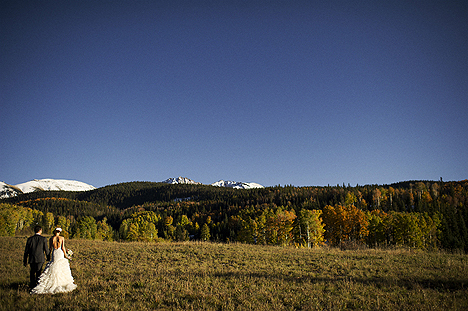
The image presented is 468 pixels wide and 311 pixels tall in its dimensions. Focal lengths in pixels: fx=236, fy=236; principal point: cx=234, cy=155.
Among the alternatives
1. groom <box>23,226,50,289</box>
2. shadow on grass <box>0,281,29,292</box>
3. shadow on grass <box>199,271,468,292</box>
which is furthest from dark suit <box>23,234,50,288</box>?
shadow on grass <box>199,271,468,292</box>

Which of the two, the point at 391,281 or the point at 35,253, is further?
the point at 391,281

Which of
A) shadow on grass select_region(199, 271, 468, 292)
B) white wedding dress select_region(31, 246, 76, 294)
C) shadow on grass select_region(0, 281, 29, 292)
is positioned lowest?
shadow on grass select_region(199, 271, 468, 292)

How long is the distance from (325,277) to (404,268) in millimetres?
5350

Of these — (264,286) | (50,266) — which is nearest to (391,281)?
(264,286)

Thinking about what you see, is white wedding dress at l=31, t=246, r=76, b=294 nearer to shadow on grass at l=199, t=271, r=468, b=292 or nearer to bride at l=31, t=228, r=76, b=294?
bride at l=31, t=228, r=76, b=294

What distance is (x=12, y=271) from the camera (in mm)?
12586

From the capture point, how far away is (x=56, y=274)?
→ 9523 mm

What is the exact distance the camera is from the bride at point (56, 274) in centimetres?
920

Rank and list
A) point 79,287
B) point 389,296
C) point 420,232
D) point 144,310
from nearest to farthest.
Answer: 1. point 144,310
2. point 389,296
3. point 79,287
4. point 420,232

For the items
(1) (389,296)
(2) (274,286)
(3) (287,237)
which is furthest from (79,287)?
(3) (287,237)

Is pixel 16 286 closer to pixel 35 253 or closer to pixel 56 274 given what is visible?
pixel 35 253

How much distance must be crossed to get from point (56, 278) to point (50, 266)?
1.76 ft

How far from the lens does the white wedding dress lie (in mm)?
9180

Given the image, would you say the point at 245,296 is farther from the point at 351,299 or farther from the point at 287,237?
the point at 287,237
